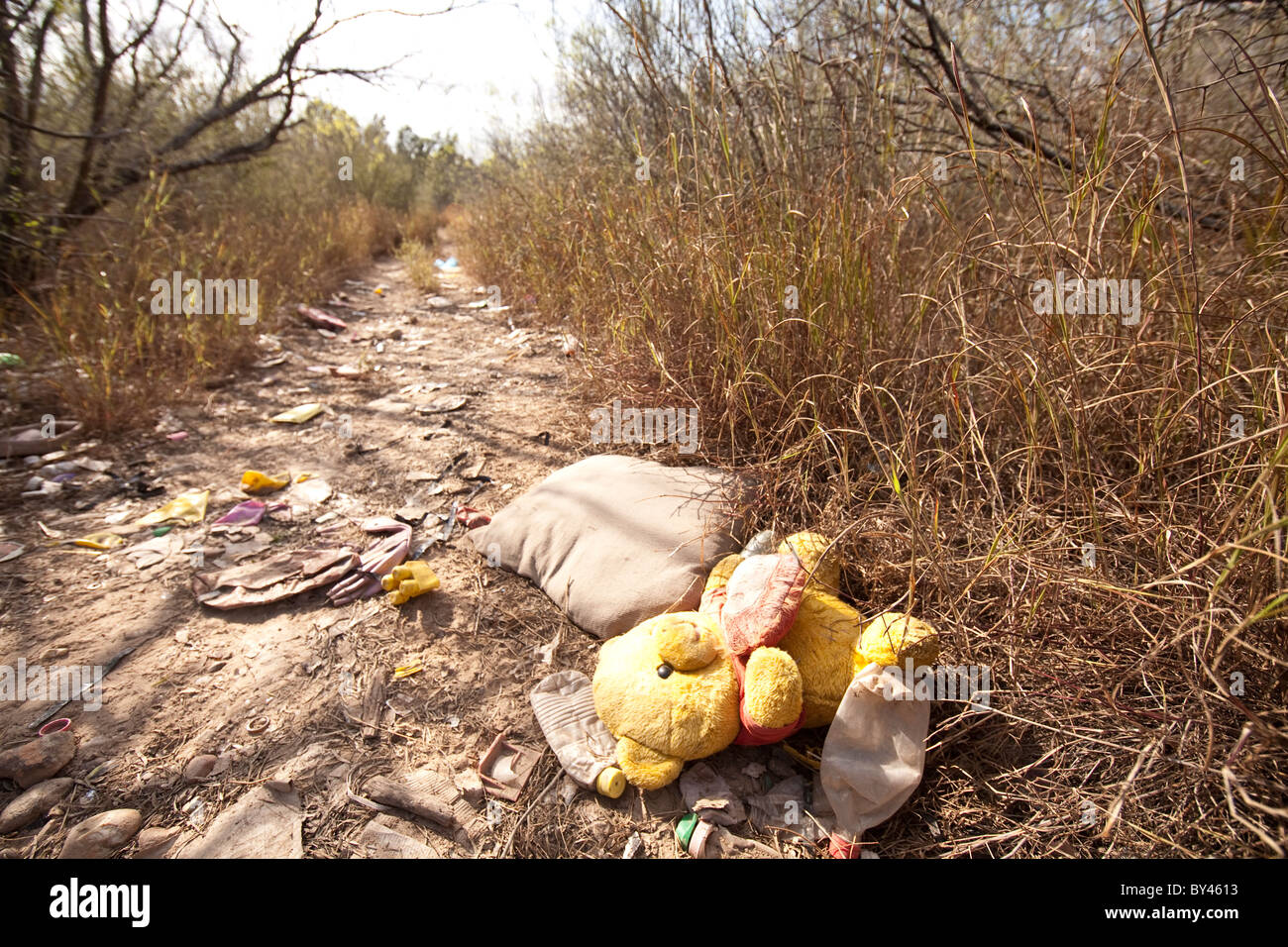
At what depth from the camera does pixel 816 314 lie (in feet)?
6.28

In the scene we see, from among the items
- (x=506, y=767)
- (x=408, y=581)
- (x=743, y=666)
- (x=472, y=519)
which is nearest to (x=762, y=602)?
(x=743, y=666)

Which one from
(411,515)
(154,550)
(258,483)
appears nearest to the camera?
(154,550)

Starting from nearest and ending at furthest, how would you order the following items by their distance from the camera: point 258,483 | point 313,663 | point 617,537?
point 313,663
point 617,537
point 258,483

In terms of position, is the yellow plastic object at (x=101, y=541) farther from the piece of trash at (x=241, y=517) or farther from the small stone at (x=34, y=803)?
the small stone at (x=34, y=803)

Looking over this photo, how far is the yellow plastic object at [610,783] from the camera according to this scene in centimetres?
128

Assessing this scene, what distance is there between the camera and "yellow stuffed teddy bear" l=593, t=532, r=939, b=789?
1266 millimetres

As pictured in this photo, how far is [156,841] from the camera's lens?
121 centimetres

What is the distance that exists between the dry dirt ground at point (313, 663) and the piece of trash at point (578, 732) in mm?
43

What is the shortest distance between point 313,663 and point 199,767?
33 cm

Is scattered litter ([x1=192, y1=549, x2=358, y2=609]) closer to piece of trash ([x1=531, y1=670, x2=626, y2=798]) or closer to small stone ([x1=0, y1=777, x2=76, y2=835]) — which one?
small stone ([x1=0, y1=777, x2=76, y2=835])

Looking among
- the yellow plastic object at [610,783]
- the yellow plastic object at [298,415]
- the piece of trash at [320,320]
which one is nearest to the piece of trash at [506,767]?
the yellow plastic object at [610,783]

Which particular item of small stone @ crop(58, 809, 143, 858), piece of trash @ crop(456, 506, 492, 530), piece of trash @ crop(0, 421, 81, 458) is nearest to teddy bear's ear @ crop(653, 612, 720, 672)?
piece of trash @ crop(456, 506, 492, 530)

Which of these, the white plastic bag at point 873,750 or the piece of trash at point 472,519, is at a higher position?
the piece of trash at point 472,519

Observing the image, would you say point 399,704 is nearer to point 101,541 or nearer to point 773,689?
point 773,689
